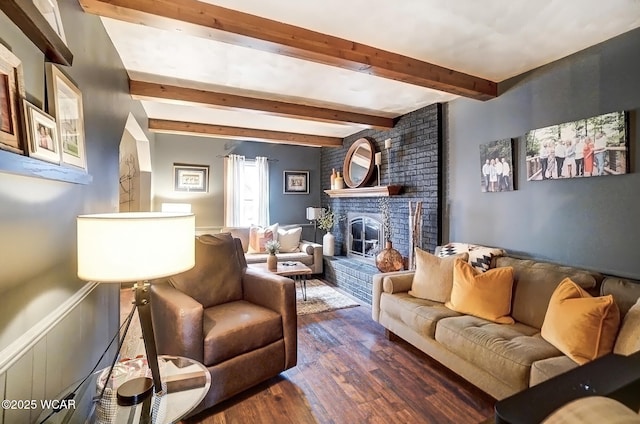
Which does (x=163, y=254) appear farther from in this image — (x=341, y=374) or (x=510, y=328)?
(x=510, y=328)

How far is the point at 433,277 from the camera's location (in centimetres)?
271

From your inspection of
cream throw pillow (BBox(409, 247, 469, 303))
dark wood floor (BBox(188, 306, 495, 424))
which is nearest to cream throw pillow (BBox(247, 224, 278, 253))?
dark wood floor (BBox(188, 306, 495, 424))

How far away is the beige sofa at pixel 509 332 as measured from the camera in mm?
1714

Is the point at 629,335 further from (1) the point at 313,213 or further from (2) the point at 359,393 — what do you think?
(1) the point at 313,213

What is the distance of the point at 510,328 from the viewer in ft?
7.01

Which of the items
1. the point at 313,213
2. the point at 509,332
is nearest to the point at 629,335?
the point at 509,332

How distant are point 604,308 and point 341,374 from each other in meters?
1.68

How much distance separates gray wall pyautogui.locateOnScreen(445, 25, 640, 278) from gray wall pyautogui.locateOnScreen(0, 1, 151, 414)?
3.24 metres

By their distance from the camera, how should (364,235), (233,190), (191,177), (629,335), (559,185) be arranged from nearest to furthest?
(629,335) < (559,185) < (364,235) < (191,177) < (233,190)

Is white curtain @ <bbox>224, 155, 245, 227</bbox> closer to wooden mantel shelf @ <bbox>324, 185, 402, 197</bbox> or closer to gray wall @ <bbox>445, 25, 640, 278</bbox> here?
wooden mantel shelf @ <bbox>324, 185, 402, 197</bbox>

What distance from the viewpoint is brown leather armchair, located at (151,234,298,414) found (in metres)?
1.88

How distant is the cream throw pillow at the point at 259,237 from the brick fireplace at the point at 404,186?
1057 mm

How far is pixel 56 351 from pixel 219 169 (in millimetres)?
4534

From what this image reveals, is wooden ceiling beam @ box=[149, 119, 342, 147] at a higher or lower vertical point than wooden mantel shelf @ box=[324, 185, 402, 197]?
higher
